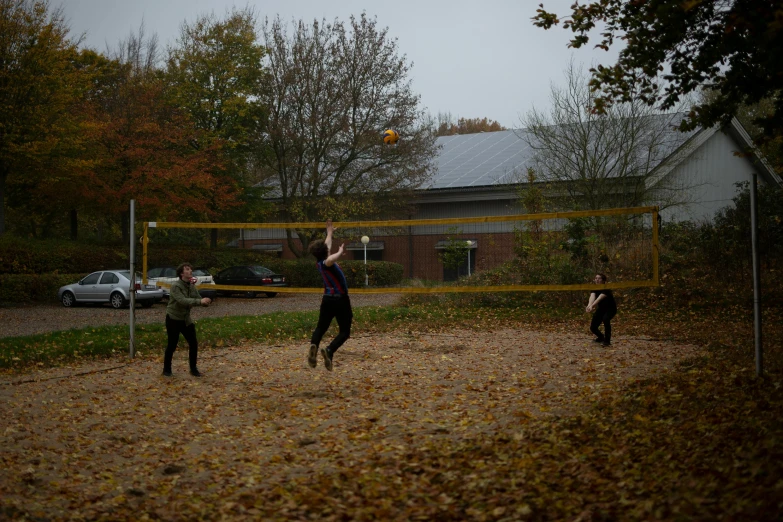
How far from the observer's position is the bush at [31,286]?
2594 cm

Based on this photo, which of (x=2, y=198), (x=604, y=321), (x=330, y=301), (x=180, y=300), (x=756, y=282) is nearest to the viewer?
(x=756, y=282)

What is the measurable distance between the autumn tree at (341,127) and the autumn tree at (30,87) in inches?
360

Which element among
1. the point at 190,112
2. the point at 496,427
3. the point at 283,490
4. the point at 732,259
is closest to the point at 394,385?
the point at 496,427

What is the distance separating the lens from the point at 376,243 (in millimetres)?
32875

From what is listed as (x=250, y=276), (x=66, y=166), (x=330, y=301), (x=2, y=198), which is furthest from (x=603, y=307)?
(x=2, y=198)

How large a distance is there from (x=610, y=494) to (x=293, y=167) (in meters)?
30.2

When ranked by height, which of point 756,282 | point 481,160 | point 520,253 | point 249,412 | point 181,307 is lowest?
point 249,412

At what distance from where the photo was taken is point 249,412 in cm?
900

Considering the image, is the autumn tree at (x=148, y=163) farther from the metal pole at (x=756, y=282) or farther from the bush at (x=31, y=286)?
the metal pole at (x=756, y=282)

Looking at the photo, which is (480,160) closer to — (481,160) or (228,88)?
(481,160)

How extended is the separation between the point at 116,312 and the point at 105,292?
6.39 ft

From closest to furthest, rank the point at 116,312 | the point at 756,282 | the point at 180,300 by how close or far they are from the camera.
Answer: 1. the point at 756,282
2. the point at 180,300
3. the point at 116,312

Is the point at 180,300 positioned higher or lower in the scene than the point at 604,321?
higher

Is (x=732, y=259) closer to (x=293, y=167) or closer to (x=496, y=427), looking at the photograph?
(x=496, y=427)
